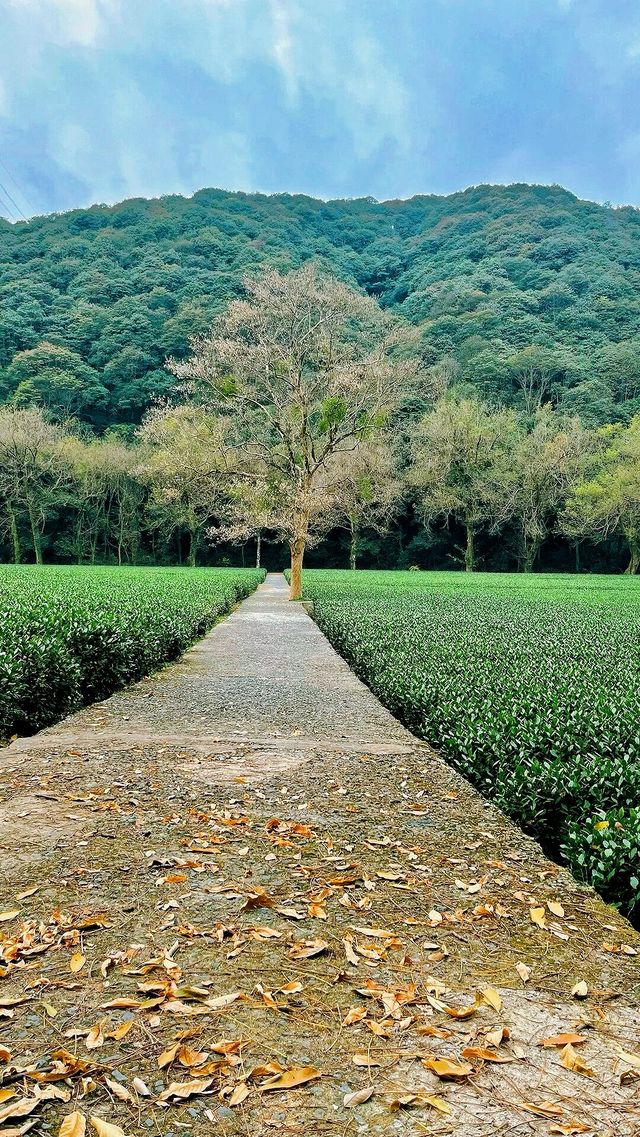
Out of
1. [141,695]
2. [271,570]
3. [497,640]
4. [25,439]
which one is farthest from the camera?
[271,570]

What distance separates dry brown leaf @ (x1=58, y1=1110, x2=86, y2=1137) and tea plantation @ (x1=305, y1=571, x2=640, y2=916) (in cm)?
178

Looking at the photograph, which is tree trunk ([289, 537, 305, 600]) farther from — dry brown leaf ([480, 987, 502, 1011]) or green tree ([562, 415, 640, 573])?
green tree ([562, 415, 640, 573])

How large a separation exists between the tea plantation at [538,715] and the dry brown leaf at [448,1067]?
3.59ft

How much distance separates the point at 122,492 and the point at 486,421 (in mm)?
24507

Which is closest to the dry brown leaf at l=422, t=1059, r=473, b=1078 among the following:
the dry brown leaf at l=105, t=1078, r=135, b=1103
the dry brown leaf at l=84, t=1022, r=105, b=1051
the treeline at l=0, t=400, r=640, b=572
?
the dry brown leaf at l=105, t=1078, r=135, b=1103

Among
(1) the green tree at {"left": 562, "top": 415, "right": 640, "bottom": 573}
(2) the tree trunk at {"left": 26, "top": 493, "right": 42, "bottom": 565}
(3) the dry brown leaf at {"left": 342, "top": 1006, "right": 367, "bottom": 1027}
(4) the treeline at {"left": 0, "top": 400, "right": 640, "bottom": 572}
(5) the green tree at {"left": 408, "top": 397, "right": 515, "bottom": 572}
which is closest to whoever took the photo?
(3) the dry brown leaf at {"left": 342, "top": 1006, "right": 367, "bottom": 1027}

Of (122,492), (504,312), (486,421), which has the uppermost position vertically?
(504,312)

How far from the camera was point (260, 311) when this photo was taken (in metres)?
16.8

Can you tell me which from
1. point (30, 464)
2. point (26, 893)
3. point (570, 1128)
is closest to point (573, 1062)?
point (570, 1128)

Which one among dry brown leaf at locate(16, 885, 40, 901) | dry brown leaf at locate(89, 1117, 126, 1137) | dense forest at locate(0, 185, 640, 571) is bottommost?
dry brown leaf at locate(16, 885, 40, 901)

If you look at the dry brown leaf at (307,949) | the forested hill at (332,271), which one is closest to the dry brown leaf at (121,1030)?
the dry brown leaf at (307,949)

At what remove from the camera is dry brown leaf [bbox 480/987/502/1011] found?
1.59m

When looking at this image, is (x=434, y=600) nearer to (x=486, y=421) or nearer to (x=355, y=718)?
(x=355, y=718)

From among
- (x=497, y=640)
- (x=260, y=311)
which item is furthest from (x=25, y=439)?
(x=497, y=640)
